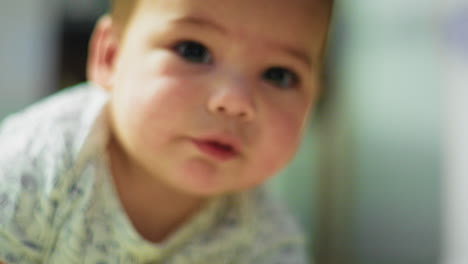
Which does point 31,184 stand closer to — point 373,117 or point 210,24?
point 210,24

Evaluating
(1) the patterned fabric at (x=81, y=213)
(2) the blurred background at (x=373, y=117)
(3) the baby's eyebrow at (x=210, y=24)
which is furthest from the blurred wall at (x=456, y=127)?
(3) the baby's eyebrow at (x=210, y=24)

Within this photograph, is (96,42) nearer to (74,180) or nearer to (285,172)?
(74,180)

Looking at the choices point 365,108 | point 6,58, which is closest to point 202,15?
point 365,108

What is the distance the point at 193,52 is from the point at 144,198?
24cm

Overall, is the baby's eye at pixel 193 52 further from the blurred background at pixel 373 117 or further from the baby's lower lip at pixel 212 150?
the blurred background at pixel 373 117

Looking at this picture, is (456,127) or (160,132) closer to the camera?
(160,132)

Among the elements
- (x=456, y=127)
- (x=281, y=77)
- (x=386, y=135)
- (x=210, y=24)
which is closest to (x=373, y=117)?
(x=386, y=135)

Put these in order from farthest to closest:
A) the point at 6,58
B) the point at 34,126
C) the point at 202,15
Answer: the point at 6,58 → the point at 34,126 → the point at 202,15

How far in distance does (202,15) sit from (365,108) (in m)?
0.98

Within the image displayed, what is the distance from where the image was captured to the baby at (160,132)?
0.70 m

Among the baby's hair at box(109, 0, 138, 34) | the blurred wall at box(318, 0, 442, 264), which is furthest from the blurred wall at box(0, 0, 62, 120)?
the baby's hair at box(109, 0, 138, 34)

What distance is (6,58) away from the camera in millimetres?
1756

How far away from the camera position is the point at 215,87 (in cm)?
70

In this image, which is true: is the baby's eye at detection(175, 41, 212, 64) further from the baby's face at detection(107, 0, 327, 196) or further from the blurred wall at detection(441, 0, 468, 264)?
the blurred wall at detection(441, 0, 468, 264)
